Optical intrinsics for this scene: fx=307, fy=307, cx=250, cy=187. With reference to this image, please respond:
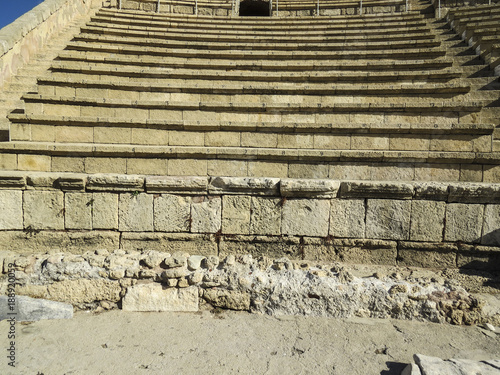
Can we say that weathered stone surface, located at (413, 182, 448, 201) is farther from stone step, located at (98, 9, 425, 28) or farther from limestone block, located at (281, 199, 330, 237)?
stone step, located at (98, 9, 425, 28)

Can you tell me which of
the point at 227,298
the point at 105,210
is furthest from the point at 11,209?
the point at 227,298

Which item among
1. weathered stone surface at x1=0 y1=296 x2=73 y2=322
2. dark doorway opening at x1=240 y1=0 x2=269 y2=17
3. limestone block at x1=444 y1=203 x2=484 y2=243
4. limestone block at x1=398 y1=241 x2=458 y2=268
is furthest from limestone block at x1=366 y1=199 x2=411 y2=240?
dark doorway opening at x1=240 y1=0 x2=269 y2=17

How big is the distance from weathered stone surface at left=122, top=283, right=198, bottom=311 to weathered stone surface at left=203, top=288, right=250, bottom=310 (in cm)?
17

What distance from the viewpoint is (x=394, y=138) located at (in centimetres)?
520

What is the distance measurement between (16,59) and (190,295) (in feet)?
23.5

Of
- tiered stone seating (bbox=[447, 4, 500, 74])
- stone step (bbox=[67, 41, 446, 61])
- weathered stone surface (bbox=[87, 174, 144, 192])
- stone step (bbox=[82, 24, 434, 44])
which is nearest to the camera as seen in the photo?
weathered stone surface (bbox=[87, 174, 144, 192])

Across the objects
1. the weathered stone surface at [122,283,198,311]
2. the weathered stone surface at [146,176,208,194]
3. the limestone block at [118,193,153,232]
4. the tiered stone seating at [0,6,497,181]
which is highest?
the tiered stone seating at [0,6,497,181]

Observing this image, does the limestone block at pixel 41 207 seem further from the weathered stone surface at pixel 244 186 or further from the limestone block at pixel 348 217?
the limestone block at pixel 348 217

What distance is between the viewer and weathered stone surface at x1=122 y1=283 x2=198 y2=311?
368 centimetres

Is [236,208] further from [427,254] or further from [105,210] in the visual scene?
[427,254]

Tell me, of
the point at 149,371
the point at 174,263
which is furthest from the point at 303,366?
the point at 174,263

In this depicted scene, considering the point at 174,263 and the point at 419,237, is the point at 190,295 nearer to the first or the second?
the point at 174,263

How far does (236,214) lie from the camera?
4176 millimetres

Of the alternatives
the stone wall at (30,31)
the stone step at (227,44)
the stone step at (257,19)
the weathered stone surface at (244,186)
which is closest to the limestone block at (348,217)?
the weathered stone surface at (244,186)
